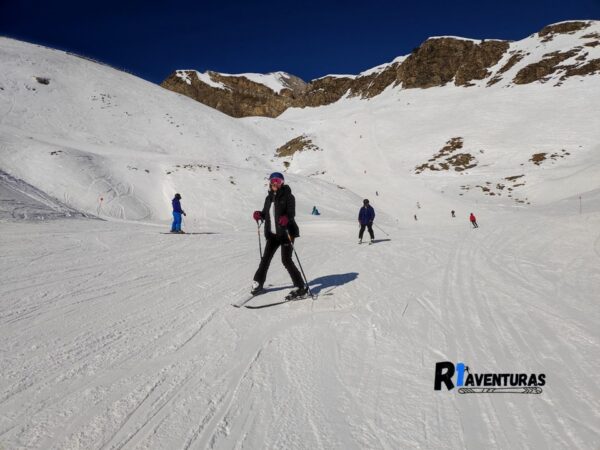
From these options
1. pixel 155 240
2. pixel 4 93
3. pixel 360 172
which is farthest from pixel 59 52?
pixel 155 240

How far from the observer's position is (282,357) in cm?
344

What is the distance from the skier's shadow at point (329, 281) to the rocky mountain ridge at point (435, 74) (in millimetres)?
82101

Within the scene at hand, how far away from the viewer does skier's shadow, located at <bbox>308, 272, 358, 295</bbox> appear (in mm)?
6188

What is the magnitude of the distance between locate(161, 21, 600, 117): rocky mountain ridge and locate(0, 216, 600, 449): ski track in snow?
83.1m

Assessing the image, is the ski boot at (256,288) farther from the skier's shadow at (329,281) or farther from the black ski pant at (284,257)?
the skier's shadow at (329,281)

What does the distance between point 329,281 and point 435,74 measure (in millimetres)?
103585

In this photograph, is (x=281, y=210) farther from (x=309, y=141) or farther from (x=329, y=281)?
(x=309, y=141)

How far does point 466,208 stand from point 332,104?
86758 millimetres

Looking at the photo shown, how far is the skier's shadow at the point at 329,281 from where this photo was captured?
6.19 metres

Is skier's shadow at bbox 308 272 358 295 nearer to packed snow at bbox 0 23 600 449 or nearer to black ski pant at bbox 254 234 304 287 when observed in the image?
packed snow at bbox 0 23 600 449

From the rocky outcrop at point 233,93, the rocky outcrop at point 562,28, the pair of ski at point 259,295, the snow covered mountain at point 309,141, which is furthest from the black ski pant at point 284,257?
the rocky outcrop at point 233,93

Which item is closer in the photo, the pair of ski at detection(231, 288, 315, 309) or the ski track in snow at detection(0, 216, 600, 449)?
the ski track in snow at detection(0, 216, 600, 449)

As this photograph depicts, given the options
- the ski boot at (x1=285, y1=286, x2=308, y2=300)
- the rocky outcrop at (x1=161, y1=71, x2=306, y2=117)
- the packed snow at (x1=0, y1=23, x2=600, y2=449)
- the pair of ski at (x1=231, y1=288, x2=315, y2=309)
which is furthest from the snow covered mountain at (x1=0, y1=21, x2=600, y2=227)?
the rocky outcrop at (x1=161, y1=71, x2=306, y2=117)

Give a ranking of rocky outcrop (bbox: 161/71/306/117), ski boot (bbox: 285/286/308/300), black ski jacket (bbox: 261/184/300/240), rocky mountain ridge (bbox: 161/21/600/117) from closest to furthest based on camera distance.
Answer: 1. ski boot (bbox: 285/286/308/300)
2. black ski jacket (bbox: 261/184/300/240)
3. rocky mountain ridge (bbox: 161/21/600/117)
4. rocky outcrop (bbox: 161/71/306/117)
